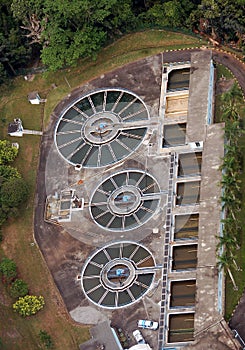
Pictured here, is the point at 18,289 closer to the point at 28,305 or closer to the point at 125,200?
the point at 28,305

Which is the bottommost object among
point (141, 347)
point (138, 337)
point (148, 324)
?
point (141, 347)

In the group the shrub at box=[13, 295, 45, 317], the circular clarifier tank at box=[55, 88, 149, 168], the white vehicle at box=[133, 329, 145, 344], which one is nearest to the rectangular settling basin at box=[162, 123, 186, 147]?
the circular clarifier tank at box=[55, 88, 149, 168]

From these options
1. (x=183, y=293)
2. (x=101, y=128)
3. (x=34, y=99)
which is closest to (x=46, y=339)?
(x=183, y=293)

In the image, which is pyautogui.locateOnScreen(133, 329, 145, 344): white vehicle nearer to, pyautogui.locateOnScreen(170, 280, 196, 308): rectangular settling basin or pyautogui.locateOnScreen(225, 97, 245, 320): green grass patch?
pyautogui.locateOnScreen(170, 280, 196, 308): rectangular settling basin

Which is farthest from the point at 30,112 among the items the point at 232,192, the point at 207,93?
the point at 232,192

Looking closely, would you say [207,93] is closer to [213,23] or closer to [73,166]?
[213,23]
